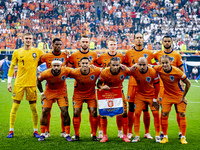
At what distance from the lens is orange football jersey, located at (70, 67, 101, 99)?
5.30m

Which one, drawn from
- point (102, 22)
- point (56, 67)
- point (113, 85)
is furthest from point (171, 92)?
point (102, 22)

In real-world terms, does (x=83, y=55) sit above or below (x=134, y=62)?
above

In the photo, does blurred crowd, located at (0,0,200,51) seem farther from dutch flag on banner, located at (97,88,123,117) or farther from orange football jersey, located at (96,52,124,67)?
dutch flag on banner, located at (97,88,123,117)

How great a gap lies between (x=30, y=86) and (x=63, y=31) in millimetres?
22093

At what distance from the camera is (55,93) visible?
5391 millimetres

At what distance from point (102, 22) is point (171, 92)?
24745 mm

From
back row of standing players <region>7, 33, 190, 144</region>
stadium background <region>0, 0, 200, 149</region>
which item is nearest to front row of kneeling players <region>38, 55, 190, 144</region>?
back row of standing players <region>7, 33, 190, 144</region>

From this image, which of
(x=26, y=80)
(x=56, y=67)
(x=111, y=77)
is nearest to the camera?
(x=56, y=67)

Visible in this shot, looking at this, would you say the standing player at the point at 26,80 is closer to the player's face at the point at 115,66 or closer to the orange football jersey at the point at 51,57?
the orange football jersey at the point at 51,57

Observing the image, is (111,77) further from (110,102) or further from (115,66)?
(110,102)

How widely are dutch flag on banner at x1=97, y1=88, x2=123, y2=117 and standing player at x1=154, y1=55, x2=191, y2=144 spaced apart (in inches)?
36.4

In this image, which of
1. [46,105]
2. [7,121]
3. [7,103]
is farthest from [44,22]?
[46,105]

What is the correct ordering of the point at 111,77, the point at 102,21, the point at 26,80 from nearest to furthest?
the point at 111,77 < the point at 26,80 < the point at 102,21

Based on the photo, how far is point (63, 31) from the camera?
2702 cm
